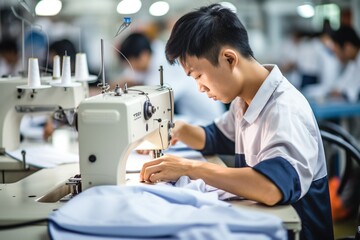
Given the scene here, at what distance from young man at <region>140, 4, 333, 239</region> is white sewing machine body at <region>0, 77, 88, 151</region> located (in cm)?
76

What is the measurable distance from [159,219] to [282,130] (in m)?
0.54

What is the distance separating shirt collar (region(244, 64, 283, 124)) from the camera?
2.01m

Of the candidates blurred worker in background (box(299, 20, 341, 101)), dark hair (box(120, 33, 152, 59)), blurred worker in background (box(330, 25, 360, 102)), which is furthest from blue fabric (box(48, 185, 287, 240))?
blurred worker in background (box(299, 20, 341, 101))

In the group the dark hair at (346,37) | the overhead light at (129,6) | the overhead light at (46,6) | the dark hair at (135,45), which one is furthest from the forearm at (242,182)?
the dark hair at (346,37)

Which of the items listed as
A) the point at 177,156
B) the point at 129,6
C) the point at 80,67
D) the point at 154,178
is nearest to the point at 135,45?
the point at 129,6

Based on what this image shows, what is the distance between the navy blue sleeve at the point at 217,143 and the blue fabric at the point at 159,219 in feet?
2.99

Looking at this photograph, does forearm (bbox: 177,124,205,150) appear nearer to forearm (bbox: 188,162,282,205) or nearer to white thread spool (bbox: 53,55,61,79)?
white thread spool (bbox: 53,55,61,79)

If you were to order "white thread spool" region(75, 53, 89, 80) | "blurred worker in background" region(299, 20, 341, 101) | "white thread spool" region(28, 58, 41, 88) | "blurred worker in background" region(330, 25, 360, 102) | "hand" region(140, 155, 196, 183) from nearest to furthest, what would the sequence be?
"hand" region(140, 155, 196, 183) → "white thread spool" region(28, 58, 41, 88) → "white thread spool" region(75, 53, 89, 80) → "blurred worker in background" region(330, 25, 360, 102) → "blurred worker in background" region(299, 20, 341, 101)

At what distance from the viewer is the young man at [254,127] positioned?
1788mm

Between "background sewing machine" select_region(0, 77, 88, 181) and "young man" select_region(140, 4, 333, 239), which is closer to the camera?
"young man" select_region(140, 4, 333, 239)

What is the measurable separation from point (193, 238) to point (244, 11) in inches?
394

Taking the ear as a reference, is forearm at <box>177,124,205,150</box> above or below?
below

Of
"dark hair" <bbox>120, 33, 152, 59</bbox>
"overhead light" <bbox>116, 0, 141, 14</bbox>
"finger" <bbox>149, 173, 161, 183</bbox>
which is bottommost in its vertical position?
"finger" <bbox>149, 173, 161, 183</bbox>

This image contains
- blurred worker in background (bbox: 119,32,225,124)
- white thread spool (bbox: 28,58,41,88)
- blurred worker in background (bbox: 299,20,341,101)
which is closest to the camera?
white thread spool (bbox: 28,58,41,88)
